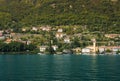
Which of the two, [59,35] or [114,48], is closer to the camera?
[114,48]

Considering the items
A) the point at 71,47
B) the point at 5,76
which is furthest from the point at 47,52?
the point at 5,76

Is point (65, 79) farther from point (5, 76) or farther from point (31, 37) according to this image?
point (31, 37)

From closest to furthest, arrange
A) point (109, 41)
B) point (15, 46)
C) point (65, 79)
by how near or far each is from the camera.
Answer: point (65, 79)
point (15, 46)
point (109, 41)

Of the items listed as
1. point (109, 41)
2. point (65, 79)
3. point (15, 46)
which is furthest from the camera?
point (109, 41)

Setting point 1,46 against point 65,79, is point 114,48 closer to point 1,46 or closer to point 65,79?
point 1,46

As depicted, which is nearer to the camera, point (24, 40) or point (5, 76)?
point (5, 76)

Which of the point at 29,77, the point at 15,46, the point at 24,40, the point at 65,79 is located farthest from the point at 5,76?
the point at 24,40

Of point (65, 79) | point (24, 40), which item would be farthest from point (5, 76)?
point (24, 40)

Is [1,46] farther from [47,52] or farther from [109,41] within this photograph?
[109,41]
